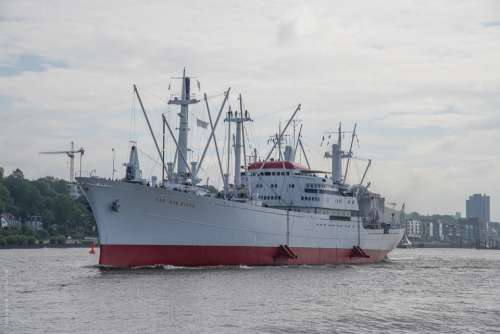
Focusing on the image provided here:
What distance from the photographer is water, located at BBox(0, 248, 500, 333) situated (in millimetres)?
30609

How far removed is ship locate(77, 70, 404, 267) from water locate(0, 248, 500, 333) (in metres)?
2.36

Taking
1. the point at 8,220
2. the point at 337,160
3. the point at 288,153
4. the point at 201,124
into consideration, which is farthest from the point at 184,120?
the point at 8,220

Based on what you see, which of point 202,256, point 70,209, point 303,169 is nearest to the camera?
point 202,256

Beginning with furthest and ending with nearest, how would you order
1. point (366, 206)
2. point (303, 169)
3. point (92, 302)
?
point (366, 206) < point (303, 169) < point (92, 302)

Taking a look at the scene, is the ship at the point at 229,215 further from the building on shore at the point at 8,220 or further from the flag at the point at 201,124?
the building on shore at the point at 8,220

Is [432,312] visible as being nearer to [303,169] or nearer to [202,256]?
[202,256]

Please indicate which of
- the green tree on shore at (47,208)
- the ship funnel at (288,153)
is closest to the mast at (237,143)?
the ship funnel at (288,153)

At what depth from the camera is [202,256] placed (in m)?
55.3

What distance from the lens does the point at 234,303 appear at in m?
36.4

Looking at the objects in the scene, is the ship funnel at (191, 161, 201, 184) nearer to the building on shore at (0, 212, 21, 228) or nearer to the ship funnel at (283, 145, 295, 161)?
the ship funnel at (283, 145, 295, 161)

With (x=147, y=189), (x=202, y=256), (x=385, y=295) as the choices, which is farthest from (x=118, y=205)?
(x=385, y=295)

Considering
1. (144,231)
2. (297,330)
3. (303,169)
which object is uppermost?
(303,169)

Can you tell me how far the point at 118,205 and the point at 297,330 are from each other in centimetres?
2453

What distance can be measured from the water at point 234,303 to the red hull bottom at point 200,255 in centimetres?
137
